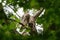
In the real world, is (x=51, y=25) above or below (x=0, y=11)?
below

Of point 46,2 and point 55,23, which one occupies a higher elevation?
point 46,2

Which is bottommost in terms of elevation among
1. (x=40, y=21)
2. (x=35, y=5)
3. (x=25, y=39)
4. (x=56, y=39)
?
(x=56, y=39)

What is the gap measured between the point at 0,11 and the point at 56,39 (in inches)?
35.7

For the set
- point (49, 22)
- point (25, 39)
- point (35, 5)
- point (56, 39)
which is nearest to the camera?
point (35, 5)

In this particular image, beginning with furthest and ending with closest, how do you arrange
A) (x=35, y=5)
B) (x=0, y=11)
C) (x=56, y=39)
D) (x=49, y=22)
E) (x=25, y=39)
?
1. (x=25, y=39)
2. (x=0, y=11)
3. (x=49, y=22)
4. (x=56, y=39)
5. (x=35, y=5)

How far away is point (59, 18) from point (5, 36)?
58cm

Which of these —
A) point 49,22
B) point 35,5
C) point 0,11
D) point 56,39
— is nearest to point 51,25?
point 49,22

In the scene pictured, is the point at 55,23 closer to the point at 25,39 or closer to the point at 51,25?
the point at 51,25

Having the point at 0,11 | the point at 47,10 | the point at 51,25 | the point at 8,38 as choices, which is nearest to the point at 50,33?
the point at 51,25

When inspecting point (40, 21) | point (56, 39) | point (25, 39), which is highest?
point (25, 39)

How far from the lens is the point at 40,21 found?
7.96 feet

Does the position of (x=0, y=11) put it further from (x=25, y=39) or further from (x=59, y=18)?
(x=59, y=18)

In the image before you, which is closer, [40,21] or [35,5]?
[35,5]

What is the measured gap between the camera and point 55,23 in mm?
2191
